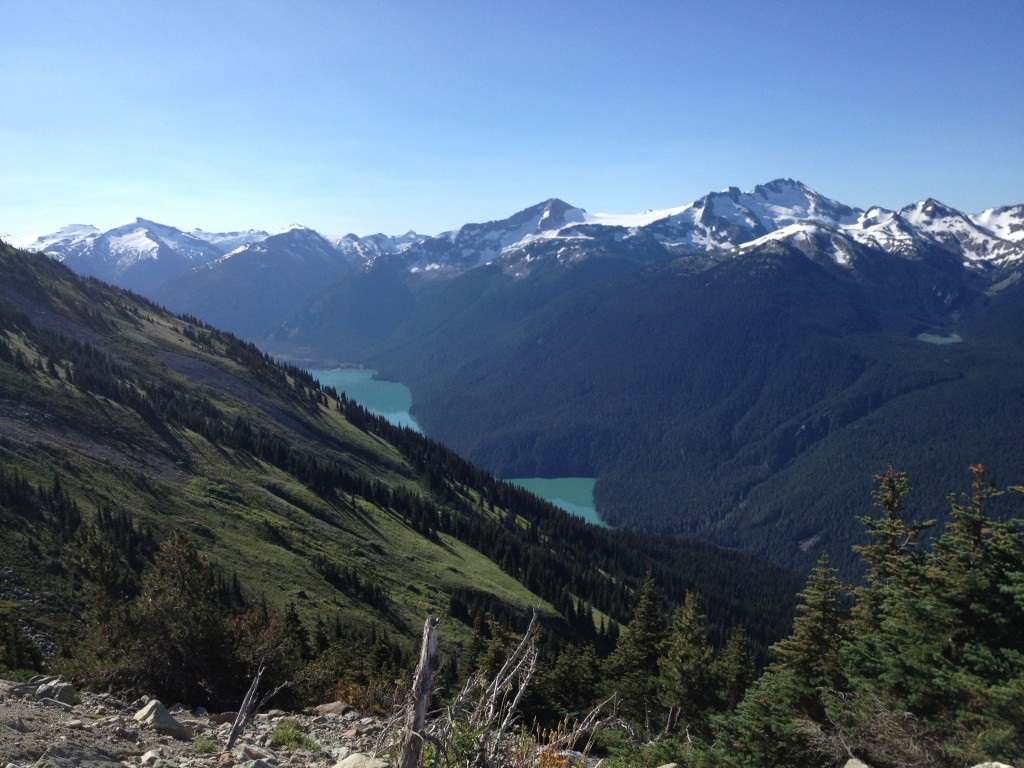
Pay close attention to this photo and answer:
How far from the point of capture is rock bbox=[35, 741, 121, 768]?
11.4 meters

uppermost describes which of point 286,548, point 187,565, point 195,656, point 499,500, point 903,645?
point 903,645

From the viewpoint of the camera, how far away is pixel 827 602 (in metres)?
28.9

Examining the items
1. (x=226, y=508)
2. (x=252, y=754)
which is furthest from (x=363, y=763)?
(x=226, y=508)

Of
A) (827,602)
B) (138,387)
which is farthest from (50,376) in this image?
(827,602)

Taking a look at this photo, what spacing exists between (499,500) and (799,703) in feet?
420

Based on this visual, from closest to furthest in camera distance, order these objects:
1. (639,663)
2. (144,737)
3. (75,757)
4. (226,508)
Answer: (75,757), (144,737), (639,663), (226,508)

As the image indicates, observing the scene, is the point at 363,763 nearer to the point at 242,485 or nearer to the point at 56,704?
the point at 56,704

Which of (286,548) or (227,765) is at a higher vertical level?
(227,765)

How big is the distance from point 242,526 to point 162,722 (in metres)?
60.3

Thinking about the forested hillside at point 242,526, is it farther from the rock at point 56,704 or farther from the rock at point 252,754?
the rock at point 252,754

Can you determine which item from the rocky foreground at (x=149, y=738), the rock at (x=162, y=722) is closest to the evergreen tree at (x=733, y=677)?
the rocky foreground at (x=149, y=738)

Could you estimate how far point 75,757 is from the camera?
1197 centimetres

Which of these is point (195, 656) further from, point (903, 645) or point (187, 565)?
point (903, 645)

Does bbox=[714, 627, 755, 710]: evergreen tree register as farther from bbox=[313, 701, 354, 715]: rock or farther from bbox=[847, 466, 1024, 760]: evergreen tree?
bbox=[313, 701, 354, 715]: rock
